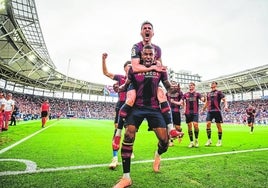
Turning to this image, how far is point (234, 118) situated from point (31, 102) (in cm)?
5150

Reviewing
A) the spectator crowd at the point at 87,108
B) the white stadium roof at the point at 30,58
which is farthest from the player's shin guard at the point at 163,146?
the spectator crowd at the point at 87,108

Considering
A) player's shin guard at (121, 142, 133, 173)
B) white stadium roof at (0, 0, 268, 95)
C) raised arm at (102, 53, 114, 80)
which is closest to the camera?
player's shin guard at (121, 142, 133, 173)

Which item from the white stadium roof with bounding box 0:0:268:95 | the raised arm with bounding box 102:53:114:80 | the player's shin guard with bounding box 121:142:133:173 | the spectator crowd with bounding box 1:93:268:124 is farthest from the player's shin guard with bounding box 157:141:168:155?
the spectator crowd with bounding box 1:93:268:124

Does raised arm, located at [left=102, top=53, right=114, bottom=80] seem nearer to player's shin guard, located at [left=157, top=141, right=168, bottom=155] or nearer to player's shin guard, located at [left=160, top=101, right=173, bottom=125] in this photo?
player's shin guard, located at [left=160, top=101, right=173, bottom=125]

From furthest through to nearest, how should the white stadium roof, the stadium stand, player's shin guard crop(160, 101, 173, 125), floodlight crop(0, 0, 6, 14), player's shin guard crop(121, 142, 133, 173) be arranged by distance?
the stadium stand, the white stadium roof, floodlight crop(0, 0, 6, 14), player's shin guard crop(160, 101, 173, 125), player's shin guard crop(121, 142, 133, 173)

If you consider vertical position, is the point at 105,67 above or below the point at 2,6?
below

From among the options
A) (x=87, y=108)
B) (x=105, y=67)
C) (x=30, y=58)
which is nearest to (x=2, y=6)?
(x=30, y=58)

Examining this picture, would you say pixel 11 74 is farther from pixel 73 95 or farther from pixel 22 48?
pixel 73 95

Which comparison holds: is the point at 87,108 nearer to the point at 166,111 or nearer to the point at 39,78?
the point at 39,78

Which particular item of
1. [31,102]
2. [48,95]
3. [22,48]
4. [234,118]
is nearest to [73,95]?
[48,95]

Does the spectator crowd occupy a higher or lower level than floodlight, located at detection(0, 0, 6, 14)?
lower

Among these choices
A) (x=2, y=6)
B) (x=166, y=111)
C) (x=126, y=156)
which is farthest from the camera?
(x=2, y=6)

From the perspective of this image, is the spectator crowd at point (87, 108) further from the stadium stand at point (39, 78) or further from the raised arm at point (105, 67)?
the raised arm at point (105, 67)

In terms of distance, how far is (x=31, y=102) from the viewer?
54.6m
